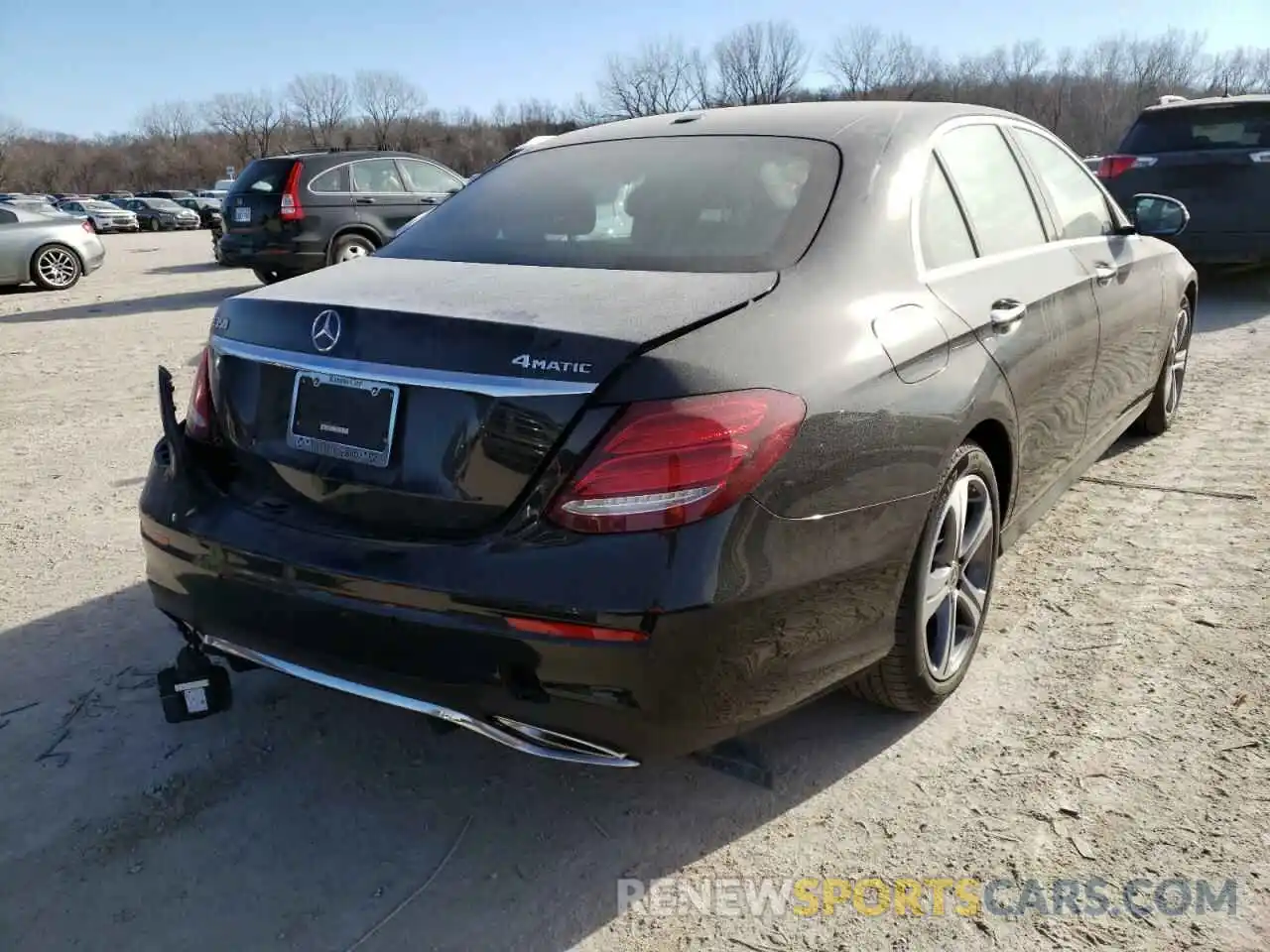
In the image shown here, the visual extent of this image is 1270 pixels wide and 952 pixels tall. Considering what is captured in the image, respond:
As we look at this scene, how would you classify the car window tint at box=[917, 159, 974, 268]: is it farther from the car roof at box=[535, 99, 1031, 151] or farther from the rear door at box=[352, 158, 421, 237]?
the rear door at box=[352, 158, 421, 237]

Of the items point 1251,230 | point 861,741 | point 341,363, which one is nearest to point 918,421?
point 861,741

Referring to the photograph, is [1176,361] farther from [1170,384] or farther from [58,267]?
[58,267]

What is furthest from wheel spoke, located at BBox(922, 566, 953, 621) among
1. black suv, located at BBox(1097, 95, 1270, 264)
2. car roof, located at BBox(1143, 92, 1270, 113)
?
car roof, located at BBox(1143, 92, 1270, 113)

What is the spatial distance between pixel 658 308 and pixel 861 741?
1313mm

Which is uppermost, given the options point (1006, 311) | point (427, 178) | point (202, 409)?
point (427, 178)

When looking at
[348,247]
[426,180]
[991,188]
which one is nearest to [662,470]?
[991,188]

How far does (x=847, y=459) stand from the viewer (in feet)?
7.18

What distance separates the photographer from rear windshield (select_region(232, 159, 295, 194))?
11898 mm

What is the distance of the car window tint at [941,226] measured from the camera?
2.74m

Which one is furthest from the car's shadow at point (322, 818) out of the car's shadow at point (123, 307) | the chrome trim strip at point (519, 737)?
the car's shadow at point (123, 307)

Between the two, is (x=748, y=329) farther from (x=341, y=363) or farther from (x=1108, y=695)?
(x=1108, y=695)

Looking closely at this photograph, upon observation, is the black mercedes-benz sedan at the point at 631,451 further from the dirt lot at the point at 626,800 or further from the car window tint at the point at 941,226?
the dirt lot at the point at 626,800

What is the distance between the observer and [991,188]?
3268 mm

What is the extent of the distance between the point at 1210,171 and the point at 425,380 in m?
9.13
